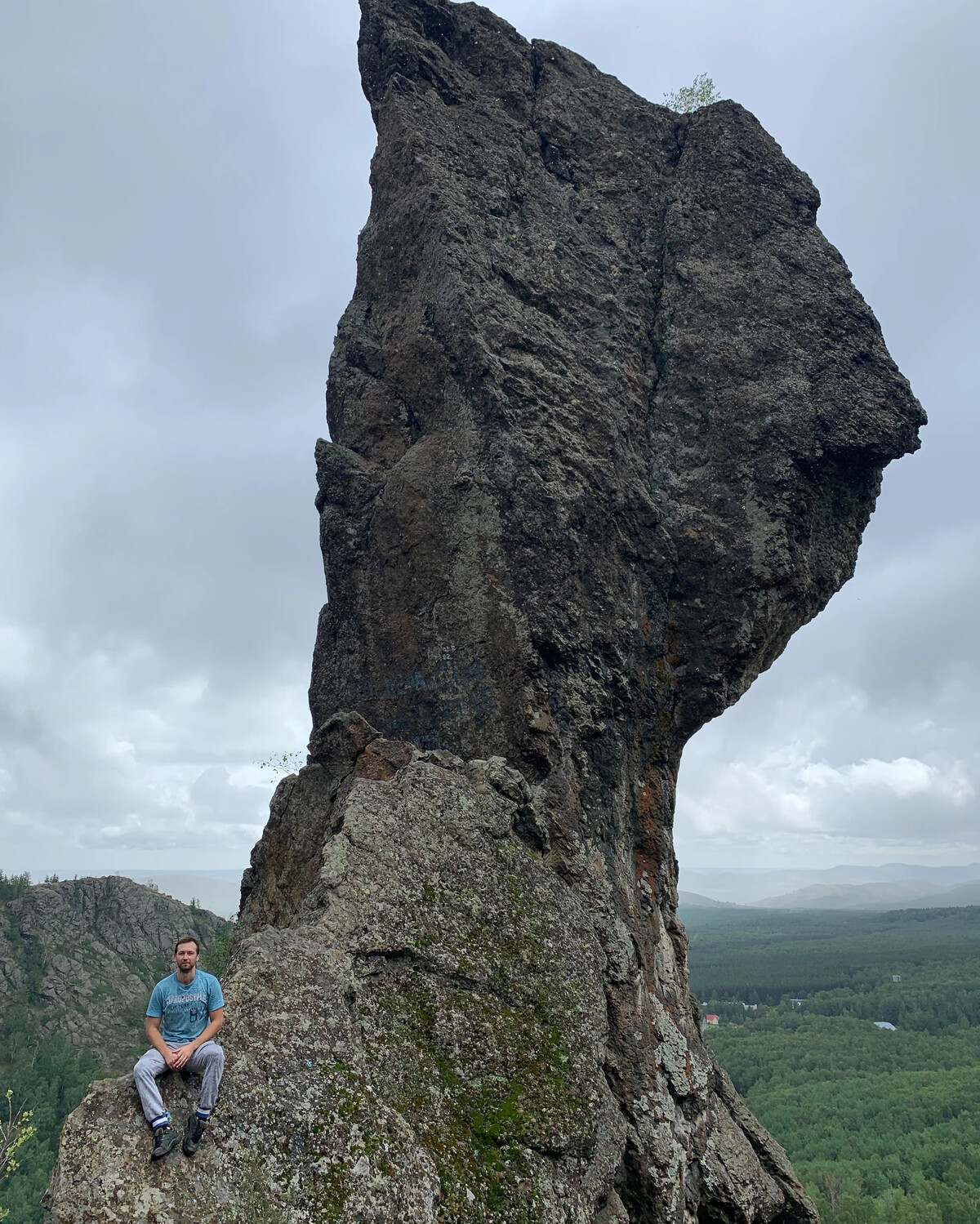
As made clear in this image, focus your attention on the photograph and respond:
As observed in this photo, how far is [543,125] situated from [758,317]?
18.8ft

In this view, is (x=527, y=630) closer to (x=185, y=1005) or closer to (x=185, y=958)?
(x=185, y=958)

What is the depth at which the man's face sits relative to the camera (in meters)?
6.40

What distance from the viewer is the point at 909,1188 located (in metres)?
71.5

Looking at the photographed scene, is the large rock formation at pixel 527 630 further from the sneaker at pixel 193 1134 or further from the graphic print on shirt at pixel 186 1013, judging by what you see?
the graphic print on shirt at pixel 186 1013

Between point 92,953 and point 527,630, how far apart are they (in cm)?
6953

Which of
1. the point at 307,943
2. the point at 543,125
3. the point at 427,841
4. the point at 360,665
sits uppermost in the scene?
the point at 543,125

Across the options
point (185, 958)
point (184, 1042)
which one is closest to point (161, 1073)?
point (184, 1042)

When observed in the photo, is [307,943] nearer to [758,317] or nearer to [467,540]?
[467,540]

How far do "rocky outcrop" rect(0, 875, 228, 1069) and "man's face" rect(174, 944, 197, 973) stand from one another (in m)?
57.2

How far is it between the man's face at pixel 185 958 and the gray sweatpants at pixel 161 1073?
54 centimetres

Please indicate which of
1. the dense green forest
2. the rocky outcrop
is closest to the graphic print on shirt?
the rocky outcrop

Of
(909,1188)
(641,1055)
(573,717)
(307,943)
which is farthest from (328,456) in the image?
(909,1188)

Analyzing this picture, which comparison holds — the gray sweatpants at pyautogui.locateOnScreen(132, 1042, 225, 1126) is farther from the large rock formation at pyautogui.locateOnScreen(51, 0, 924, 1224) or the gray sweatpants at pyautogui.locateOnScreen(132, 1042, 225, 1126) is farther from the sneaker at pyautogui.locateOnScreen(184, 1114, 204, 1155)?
the large rock formation at pyautogui.locateOnScreen(51, 0, 924, 1224)

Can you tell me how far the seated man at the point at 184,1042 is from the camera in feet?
19.8
